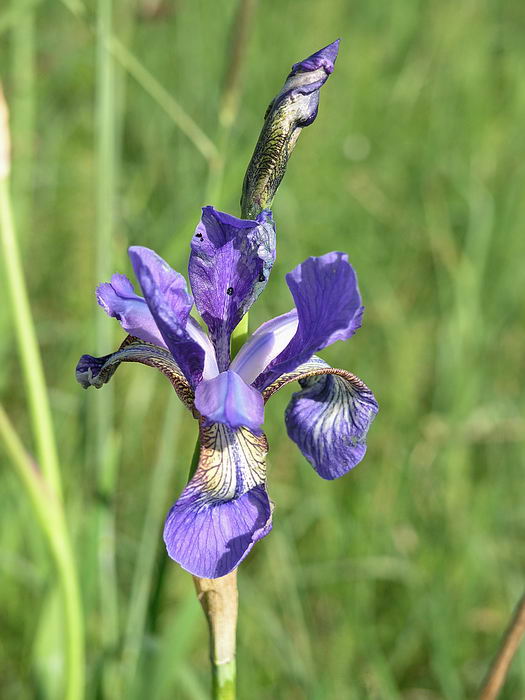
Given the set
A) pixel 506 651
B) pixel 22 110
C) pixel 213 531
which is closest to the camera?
pixel 213 531

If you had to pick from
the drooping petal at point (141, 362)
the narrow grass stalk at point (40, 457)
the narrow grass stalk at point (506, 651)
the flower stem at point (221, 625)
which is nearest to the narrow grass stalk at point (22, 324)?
the narrow grass stalk at point (40, 457)

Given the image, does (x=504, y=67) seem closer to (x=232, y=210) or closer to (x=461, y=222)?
(x=461, y=222)

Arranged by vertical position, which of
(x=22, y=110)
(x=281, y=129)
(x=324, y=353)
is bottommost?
(x=281, y=129)

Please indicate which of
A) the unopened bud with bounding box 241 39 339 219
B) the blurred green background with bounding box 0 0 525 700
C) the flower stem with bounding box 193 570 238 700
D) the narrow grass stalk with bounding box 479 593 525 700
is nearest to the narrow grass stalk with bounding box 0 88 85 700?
the blurred green background with bounding box 0 0 525 700

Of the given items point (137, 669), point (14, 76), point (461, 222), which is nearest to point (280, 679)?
point (137, 669)

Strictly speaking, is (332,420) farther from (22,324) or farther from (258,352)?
(22,324)

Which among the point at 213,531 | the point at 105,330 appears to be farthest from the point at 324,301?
the point at 105,330

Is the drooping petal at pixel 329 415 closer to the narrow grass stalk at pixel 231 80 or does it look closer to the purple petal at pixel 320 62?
the purple petal at pixel 320 62
